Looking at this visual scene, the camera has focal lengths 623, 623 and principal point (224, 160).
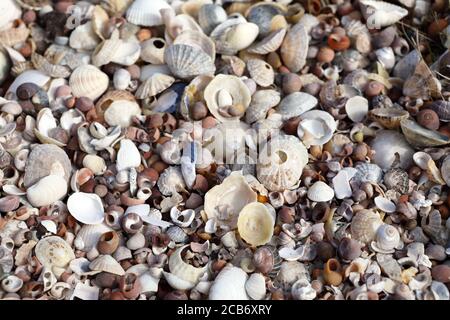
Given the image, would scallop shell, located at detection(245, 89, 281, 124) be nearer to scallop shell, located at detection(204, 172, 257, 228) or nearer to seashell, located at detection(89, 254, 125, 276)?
scallop shell, located at detection(204, 172, 257, 228)

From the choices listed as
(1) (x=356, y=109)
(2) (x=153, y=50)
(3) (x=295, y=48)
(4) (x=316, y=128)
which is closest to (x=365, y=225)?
(4) (x=316, y=128)

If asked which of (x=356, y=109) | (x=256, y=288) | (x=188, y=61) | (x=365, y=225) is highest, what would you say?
(x=188, y=61)

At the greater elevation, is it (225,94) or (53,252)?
(225,94)

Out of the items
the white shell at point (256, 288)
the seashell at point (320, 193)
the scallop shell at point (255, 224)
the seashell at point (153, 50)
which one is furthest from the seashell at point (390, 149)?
the seashell at point (153, 50)

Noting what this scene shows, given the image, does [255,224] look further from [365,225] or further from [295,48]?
[295,48]

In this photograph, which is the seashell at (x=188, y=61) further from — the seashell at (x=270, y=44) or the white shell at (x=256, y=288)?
the white shell at (x=256, y=288)

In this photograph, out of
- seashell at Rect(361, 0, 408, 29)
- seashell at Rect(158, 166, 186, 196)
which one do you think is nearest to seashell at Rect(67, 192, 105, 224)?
seashell at Rect(158, 166, 186, 196)

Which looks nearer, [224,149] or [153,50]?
[224,149]
